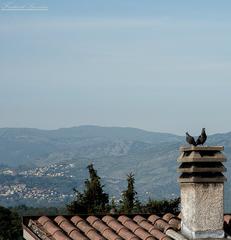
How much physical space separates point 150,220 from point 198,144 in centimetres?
184

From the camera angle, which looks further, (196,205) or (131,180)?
(131,180)

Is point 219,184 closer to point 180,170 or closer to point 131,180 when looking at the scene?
point 180,170

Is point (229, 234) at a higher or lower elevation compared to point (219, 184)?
lower

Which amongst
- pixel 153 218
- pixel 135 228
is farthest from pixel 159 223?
pixel 135 228

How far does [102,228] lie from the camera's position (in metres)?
12.3

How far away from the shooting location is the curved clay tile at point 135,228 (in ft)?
38.7

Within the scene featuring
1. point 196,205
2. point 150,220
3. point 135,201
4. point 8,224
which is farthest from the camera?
point 8,224

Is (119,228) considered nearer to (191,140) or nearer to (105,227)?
(105,227)

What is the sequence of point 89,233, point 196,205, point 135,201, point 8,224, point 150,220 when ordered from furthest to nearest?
point 8,224 < point 135,201 < point 150,220 < point 89,233 < point 196,205

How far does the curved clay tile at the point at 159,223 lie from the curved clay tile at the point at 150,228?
0.44ft

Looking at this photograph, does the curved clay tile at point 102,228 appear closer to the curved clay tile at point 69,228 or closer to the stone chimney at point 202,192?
the curved clay tile at point 69,228

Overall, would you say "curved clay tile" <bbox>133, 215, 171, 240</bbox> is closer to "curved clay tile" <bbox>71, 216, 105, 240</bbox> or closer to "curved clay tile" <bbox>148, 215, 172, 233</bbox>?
"curved clay tile" <bbox>148, 215, 172, 233</bbox>

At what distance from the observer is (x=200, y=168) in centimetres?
1160

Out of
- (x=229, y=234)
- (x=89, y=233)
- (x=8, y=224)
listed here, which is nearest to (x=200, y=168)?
(x=229, y=234)
